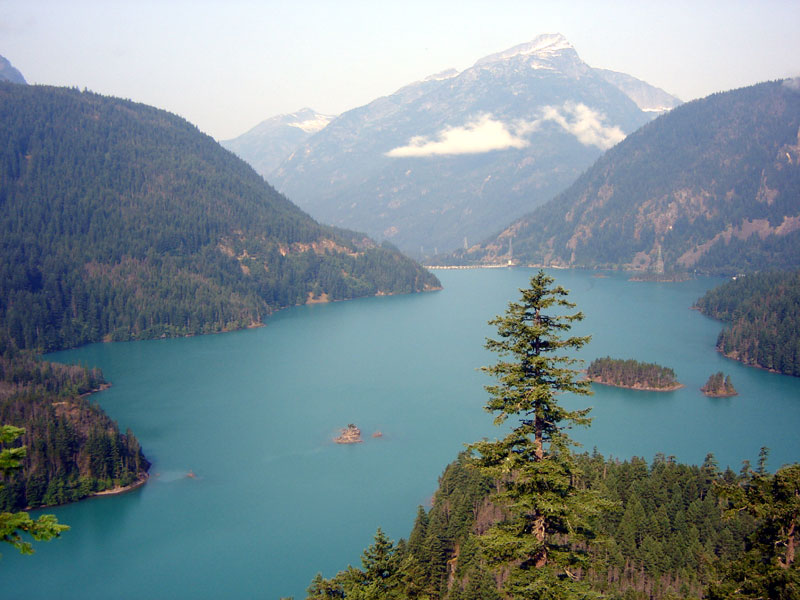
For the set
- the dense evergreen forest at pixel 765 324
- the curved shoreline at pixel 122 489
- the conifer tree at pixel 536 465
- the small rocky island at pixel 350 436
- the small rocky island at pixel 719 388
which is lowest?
the curved shoreline at pixel 122 489

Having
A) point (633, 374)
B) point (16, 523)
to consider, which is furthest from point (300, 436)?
point (16, 523)

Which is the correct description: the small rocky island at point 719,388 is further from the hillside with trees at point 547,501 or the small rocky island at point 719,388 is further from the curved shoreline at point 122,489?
the hillside with trees at point 547,501

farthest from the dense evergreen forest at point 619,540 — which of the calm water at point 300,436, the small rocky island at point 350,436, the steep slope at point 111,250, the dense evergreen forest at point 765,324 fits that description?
the steep slope at point 111,250

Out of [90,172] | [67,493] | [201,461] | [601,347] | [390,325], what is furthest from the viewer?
[90,172]

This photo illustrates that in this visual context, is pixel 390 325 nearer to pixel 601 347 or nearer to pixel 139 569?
pixel 601 347

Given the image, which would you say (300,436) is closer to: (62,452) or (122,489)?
(122,489)

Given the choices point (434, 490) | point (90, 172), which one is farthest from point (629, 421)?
point (90, 172)

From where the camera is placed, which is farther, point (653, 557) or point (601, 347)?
point (601, 347)
